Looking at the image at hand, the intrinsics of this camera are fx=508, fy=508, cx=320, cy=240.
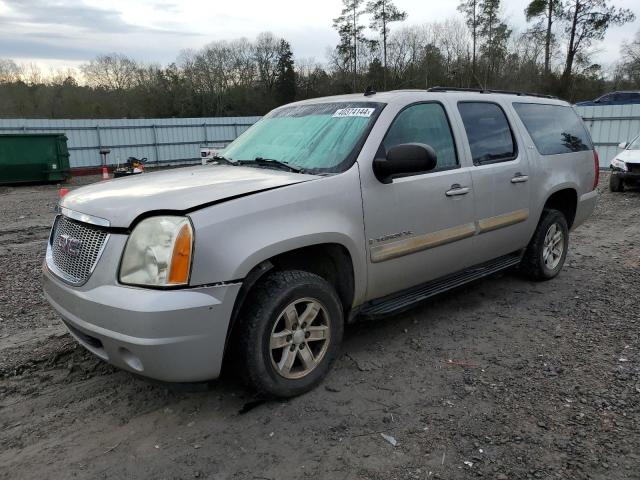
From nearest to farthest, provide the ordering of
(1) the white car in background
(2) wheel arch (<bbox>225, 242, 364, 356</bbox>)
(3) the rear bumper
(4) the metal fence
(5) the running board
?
(2) wheel arch (<bbox>225, 242, 364, 356</bbox>), (5) the running board, (3) the rear bumper, (1) the white car in background, (4) the metal fence

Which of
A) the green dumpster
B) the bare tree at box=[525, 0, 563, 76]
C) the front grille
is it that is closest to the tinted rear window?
the front grille

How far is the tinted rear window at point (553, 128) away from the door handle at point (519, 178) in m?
0.46

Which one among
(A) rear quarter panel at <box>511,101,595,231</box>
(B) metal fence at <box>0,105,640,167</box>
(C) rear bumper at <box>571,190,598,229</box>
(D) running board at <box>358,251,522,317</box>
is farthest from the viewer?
(B) metal fence at <box>0,105,640,167</box>

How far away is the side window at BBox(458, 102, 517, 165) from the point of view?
4.24 m

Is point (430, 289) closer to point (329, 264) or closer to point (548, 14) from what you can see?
point (329, 264)

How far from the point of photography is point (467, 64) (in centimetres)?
4528

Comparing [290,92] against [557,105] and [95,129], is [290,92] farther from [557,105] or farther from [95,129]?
[557,105]

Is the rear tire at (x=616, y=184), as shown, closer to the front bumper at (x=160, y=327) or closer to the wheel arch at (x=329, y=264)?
the wheel arch at (x=329, y=264)

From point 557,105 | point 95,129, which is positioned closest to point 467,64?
point 95,129

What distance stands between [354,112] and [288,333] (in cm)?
170

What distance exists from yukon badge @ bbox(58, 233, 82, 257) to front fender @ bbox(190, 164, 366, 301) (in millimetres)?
796

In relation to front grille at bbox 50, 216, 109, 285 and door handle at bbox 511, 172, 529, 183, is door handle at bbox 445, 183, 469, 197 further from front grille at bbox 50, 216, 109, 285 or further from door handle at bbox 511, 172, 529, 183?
front grille at bbox 50, 216, 109, 285

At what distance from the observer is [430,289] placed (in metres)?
4.03

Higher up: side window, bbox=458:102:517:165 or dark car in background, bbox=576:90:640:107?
dark car in background, bbox=576:90:640:107
